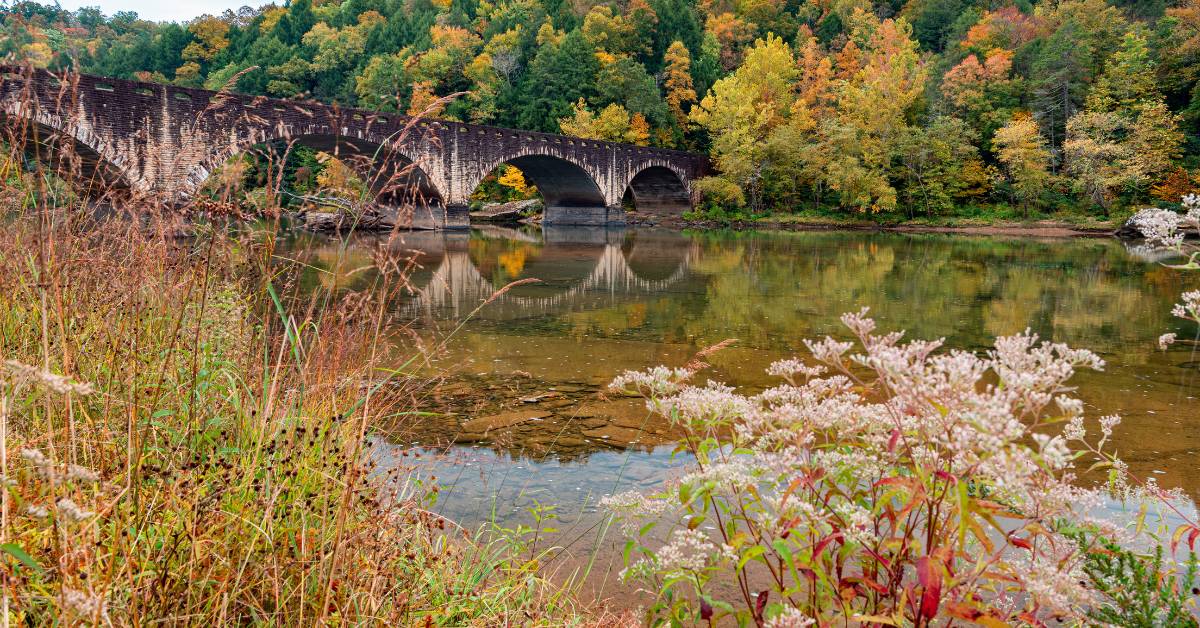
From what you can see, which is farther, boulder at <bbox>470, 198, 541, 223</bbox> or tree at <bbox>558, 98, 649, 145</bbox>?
tree at <bbox>558, 98, 649, 145</bbox>

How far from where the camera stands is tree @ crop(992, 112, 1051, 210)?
120 ft

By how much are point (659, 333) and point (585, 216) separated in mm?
37114

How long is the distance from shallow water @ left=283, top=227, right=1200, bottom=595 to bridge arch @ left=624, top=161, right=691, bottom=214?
91.6 feet

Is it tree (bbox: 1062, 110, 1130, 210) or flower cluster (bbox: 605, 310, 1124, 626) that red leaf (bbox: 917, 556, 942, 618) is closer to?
flower cluster (bbox: 605, 310, 1124, 626)

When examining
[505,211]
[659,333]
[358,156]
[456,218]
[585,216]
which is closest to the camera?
[358,156]

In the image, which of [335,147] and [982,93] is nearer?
[335,147]

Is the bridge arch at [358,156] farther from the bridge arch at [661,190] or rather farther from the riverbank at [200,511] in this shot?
the bridge arch at [661,190]

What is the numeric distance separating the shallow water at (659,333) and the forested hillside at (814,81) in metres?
14.7

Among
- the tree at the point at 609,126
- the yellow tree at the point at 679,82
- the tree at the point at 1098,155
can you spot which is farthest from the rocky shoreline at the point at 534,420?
the yellow tree at the point at 679,82

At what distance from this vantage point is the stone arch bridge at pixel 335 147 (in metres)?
2.23

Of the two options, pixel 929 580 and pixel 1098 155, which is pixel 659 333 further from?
pixel 1098 155

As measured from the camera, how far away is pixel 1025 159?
1451 inches

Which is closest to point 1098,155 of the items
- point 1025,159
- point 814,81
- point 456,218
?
point 1025,159

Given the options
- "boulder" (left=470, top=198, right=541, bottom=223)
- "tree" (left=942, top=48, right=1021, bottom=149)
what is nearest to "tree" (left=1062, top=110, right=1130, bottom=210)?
"tree" (left=942, top=48, right=1021, bottom=149)
